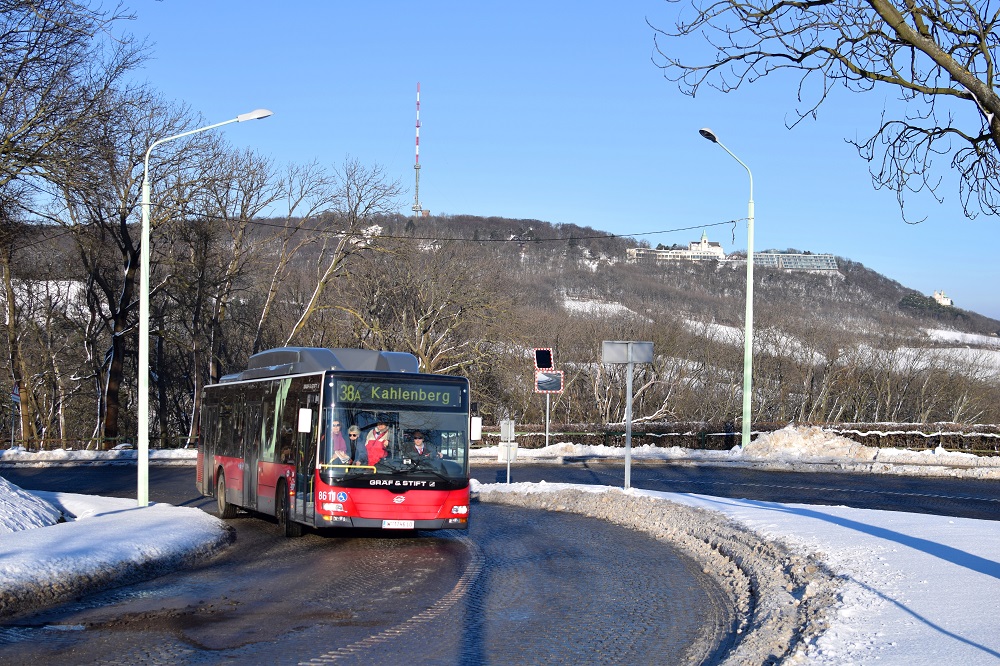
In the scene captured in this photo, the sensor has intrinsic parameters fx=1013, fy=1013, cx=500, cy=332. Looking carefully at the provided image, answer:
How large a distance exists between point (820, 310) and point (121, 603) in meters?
80.2

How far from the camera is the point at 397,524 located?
1547cm

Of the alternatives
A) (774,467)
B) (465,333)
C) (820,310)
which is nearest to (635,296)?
(820,310)

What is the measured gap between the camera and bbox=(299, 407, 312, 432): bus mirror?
52.5 feet

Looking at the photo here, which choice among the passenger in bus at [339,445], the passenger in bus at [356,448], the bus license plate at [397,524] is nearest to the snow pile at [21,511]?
the passenger in bus at [339,445]

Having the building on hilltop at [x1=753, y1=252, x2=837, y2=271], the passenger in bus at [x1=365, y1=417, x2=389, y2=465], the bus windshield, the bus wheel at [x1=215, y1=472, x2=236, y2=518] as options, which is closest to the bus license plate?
the bus windshield

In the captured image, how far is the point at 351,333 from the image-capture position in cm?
5341

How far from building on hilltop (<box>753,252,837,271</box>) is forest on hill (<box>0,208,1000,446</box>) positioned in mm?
2464

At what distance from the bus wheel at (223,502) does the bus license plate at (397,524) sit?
6278mm

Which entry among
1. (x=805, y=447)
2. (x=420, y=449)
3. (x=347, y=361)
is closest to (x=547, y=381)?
(x=805, y=447)

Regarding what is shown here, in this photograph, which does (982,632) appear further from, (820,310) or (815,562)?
(820,310)

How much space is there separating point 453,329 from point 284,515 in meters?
35.2

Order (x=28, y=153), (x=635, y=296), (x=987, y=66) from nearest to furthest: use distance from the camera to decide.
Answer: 1. (x=987, y=66)
2. (x=28, y=153)
3. (x=635, y=296)

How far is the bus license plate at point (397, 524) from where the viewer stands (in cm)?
1540

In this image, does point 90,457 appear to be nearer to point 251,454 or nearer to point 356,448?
point 251,454
